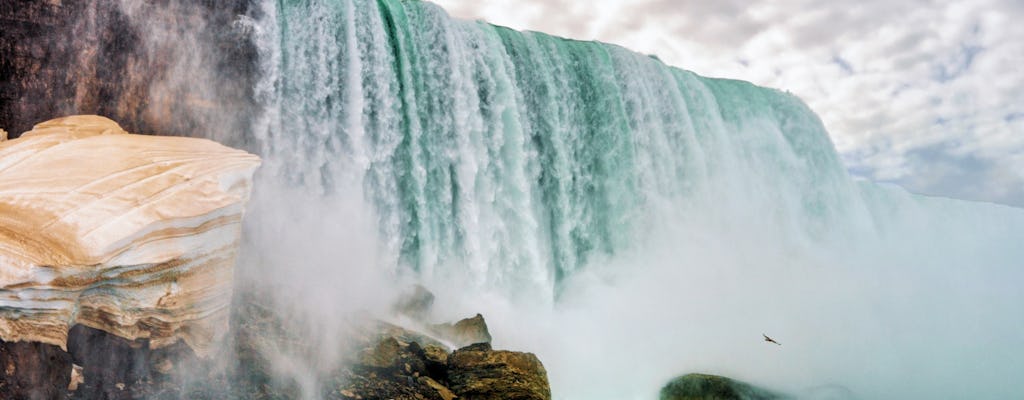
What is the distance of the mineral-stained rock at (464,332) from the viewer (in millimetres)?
9828

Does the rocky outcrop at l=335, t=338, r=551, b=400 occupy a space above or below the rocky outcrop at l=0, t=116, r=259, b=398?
below

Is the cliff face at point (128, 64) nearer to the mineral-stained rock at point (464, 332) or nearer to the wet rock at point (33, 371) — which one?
the wet rock at point (33, 371)

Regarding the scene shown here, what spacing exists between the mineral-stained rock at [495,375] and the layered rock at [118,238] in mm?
2840

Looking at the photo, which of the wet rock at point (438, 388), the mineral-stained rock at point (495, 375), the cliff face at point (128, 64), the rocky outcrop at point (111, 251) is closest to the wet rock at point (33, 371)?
the rocky outcrop at point (111, 251)

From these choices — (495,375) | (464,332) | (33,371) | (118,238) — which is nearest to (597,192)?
(464,332)

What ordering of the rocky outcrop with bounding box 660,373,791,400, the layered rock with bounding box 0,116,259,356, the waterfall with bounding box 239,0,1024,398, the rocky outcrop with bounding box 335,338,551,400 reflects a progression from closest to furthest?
1. the layered rock with bounding box 0,116,259,356
2. the rocky outcrop with bounding box 335,338,551,400
3. the rocky outcrop with bounding box 660,373,791,400
4. the waterfall with bounding box 239,0,1024,398

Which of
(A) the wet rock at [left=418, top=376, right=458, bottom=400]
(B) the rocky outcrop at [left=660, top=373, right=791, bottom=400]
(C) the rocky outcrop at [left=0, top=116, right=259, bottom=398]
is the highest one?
(C) the rocky outcrop at [left=0, top=116, right=259, bottom=398]

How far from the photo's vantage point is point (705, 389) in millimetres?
11062

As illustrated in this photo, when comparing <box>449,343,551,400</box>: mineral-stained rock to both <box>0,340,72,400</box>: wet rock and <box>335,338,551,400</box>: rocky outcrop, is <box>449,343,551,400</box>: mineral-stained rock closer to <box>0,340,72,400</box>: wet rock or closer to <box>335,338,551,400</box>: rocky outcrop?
<box>335,338,551,400</box>: rocky outcrop

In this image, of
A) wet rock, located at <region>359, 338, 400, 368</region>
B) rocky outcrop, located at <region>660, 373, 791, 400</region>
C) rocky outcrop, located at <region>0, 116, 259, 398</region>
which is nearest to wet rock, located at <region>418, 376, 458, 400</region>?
wet rock, located at <region>359, 338, 400, 368</region>

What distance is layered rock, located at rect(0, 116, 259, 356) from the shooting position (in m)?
5.90

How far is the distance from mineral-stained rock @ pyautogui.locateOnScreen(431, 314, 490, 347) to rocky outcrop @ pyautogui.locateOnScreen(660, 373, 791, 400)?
3447mm

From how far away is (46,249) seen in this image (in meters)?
5.88

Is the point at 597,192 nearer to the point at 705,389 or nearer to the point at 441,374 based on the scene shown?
the point at 705,389
